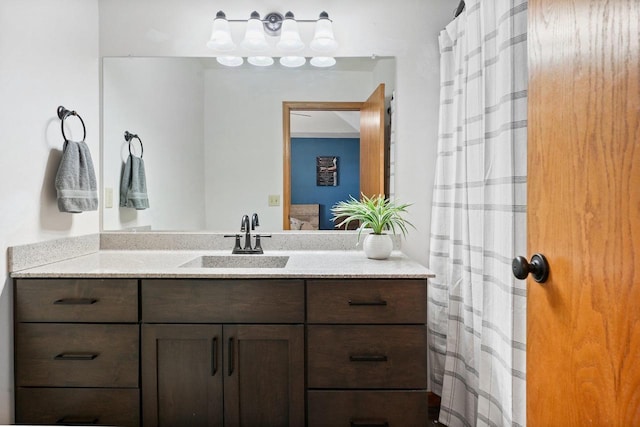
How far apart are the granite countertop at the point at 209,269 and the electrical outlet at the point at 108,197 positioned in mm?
259

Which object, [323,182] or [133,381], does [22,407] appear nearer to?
[133,381]

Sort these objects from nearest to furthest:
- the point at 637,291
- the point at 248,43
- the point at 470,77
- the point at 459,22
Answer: the point at 637,291
the point at 470,77
the point at 459,22
the point at 248,43

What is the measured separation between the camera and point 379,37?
7.07 ft

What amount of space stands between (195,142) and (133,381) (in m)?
1.26

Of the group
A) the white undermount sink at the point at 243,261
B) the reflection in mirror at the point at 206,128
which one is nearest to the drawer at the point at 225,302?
the white undermount sink at the point at 243,261

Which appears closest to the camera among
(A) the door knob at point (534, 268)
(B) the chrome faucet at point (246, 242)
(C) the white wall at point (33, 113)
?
(A) the door knob at point (534, 268)

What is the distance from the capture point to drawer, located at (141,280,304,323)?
1548mm

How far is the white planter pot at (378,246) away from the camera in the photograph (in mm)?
1904

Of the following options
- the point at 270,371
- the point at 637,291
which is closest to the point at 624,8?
the point at 637,291

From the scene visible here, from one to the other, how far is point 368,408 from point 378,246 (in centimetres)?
70

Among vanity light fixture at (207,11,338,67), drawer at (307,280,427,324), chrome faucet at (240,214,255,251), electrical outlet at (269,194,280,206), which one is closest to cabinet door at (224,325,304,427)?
drawer at (307,280,427,324)

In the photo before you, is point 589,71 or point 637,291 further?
point 589,71

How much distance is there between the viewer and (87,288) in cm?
155

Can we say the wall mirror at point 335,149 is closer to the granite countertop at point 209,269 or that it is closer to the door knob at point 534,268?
the granite countertop at point 209,269
